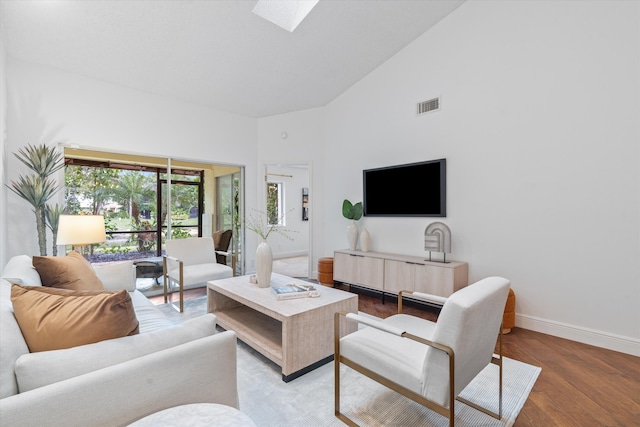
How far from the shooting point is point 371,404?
187 cm

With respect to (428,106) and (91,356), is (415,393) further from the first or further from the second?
(428,106)

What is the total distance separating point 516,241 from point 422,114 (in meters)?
1.98

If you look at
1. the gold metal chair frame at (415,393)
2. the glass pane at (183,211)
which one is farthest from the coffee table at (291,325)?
the glass pane at (183,211)

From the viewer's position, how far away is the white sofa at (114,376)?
899 millimetres

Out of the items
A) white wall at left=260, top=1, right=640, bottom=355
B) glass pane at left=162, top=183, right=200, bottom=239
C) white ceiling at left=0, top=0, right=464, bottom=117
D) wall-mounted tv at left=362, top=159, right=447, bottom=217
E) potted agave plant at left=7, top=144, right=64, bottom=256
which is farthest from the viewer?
glass pane at left=162, top=183, right=200, bottom=239

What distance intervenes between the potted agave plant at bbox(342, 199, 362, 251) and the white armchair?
1.84 m

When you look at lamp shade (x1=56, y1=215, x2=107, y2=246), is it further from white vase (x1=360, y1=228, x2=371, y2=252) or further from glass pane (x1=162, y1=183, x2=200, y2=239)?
white vase (x1=360, y1=228, x2=371, y2=252)

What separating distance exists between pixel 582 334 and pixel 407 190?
92.6 inches

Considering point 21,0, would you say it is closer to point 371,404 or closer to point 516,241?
point 371,404

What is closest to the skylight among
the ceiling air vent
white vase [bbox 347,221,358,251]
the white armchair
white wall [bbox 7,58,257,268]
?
the ceiling air vent

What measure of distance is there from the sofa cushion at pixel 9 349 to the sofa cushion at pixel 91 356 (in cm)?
2

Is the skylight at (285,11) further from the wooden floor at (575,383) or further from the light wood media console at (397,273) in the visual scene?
the wooden floor at (575,383)

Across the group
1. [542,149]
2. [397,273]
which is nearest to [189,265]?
[397,273]

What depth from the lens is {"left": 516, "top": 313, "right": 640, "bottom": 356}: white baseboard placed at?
8.43 feet
